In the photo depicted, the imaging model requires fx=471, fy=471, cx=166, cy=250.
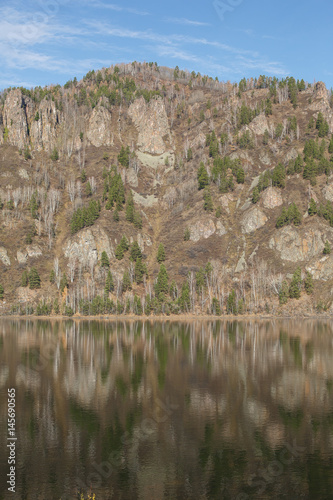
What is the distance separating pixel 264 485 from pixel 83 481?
39.9 ft

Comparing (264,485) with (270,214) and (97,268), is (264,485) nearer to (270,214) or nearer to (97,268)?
(97,268)

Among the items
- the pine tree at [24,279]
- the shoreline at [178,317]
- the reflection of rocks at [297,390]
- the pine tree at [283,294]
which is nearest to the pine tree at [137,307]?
the shoreline at [178,317]

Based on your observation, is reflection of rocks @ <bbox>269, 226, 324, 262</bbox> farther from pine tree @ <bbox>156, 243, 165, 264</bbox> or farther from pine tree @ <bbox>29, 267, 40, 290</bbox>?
pine tree @ <bbox>29, 267, 40, 290</bbox>

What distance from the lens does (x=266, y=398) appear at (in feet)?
168

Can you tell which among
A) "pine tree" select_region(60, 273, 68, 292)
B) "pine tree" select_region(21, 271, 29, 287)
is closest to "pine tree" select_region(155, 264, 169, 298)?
"pine tree" select_region(60, 273, 68, 292)

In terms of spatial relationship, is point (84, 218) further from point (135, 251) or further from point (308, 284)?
point (308, 284)

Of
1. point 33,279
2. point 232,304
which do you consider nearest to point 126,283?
point 33,279

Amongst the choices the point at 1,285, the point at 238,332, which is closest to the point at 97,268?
the point at 1,285

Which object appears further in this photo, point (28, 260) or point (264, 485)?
point (28, 260)

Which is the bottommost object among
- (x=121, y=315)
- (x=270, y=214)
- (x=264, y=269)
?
(x=121, y=315)

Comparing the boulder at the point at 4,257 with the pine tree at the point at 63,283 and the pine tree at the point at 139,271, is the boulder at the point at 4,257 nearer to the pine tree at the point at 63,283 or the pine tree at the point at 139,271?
the pine tree at the point at 63,283

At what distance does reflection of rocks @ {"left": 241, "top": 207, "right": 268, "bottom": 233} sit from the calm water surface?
109497 millimetres

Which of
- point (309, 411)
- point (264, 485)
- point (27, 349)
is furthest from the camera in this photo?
point (27, 349)

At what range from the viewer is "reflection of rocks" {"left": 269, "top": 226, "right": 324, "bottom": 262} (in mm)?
169250
